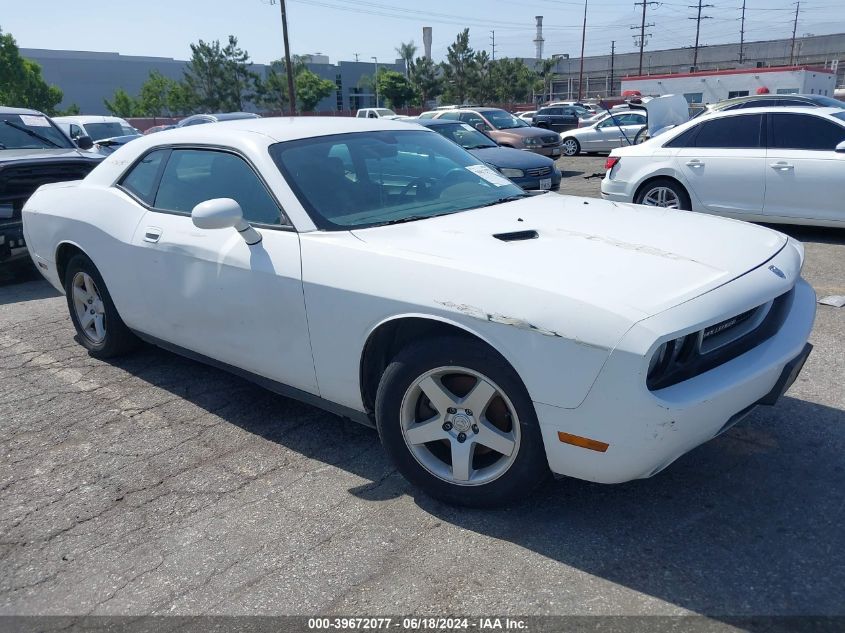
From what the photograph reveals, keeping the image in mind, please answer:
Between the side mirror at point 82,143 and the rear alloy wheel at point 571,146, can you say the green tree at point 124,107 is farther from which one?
the side mirror at point 82,143

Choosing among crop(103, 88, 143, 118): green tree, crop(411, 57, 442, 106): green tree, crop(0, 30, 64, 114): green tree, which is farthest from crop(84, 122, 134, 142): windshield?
crop(411, 57, 442, 106): green tree

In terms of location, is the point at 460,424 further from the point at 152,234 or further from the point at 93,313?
the point at 93,313

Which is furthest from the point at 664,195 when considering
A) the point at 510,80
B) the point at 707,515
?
the point at 510,80

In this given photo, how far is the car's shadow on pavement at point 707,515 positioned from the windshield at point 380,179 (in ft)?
3.84

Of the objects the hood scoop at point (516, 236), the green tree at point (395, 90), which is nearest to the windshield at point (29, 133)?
the hood scoop at point (516, 236)

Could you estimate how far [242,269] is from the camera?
11.3ft

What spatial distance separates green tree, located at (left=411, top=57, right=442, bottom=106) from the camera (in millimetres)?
63844

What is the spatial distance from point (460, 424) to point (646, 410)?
781 mm

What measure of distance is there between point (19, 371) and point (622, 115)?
20462mm

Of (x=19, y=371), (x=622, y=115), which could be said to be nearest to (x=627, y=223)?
(x=19, y=371)

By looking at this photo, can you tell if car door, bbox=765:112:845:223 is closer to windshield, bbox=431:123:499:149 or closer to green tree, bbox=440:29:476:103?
windshield, bbox=431:123:499:149

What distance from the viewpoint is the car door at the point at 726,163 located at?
796 cm

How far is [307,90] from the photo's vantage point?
62344 millimetres

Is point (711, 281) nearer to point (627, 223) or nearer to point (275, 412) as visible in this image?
point (627, 223)
